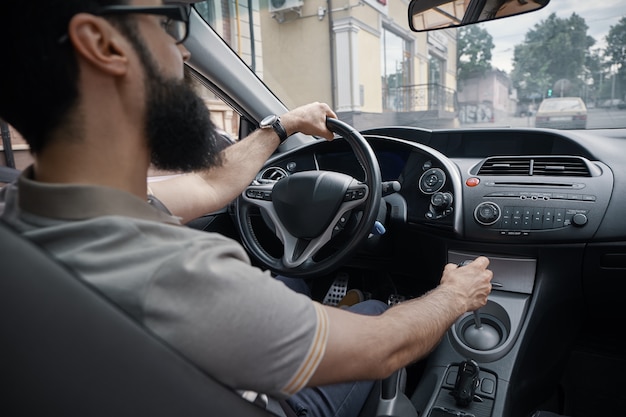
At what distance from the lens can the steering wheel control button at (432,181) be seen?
6.56 feet

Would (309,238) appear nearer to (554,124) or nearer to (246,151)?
(246,151)

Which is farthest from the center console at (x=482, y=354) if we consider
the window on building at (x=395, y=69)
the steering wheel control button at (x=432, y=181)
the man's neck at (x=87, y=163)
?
the window on building at (x=395, y=69)

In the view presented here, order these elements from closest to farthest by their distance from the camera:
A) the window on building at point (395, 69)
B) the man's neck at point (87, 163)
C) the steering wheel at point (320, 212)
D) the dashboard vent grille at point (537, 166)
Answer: the man's neck at point (87, 163) < the steering wheel at point (320, 212) < the dashboard vent grille at point (537, 166) < the window on building at point (395, 69)

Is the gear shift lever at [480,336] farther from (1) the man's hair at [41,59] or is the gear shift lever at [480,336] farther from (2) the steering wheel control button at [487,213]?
(1) the man's hair at [41,59]

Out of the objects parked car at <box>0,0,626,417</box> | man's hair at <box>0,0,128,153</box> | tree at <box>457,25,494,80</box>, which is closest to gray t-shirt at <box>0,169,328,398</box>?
man's hair at <box>0,0,128,153</box>

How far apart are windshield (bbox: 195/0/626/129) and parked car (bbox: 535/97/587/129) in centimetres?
2

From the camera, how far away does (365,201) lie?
174 centimetres

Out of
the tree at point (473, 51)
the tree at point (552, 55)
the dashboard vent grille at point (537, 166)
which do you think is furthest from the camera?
the tree at point (473, 51)

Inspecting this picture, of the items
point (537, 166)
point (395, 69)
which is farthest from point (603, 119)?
point (395, 69)

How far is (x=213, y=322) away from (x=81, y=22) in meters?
0.52

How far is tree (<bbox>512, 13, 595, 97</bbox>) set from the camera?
2.12 m

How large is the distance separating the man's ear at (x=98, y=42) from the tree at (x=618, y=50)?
202 cm

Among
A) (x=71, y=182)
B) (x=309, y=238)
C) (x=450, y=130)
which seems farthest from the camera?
(x=450, y=130)

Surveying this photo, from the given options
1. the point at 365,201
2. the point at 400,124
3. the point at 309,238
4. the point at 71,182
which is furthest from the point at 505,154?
the point at 71,182
